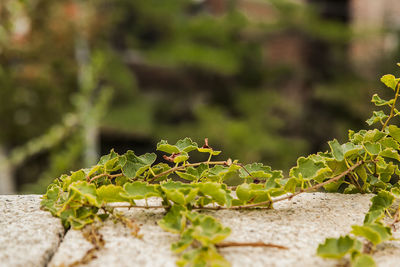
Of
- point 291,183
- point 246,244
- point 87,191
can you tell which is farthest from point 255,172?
point 87,191

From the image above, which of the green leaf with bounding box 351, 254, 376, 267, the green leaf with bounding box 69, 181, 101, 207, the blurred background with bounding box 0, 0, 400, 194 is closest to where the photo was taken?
the green leaf with bounding box 351, 254, 376, 267

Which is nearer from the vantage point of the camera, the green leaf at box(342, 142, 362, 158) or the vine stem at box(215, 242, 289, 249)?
the vine stem at box(215, 242, 289, 249)

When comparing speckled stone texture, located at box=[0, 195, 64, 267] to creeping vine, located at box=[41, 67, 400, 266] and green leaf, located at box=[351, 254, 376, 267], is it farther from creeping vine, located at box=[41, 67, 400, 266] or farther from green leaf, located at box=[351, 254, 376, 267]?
green leaf, located at box=[351, 254, 376, 267]

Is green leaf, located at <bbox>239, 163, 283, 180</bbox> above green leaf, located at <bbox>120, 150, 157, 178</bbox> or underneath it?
underneath

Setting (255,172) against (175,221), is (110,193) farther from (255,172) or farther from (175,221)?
(255,172)

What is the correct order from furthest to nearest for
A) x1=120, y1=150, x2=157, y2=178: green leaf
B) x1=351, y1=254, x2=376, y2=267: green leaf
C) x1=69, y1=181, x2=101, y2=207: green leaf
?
x1=120, y1=150, x2=157, y2=178: green leaf
x1=69, y1=181, x2=101, y2=207: green leaf
x1=351, y1=254, x2=376, y2=267: green leaf

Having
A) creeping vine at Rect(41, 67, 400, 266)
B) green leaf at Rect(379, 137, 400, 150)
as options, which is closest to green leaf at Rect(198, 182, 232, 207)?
creeping vine at Rect(41, 67, 400, 266)

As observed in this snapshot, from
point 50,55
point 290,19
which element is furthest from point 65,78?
point 290,19

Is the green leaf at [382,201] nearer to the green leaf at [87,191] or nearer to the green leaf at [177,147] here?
the green leaf at [177,147]
